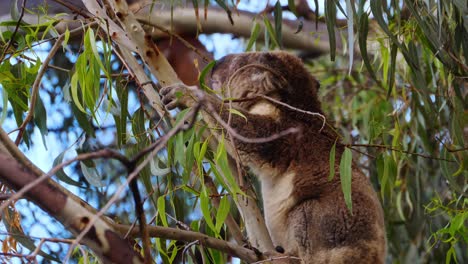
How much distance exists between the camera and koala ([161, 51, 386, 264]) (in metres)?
2.81

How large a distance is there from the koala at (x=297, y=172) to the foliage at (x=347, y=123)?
0.15 metres

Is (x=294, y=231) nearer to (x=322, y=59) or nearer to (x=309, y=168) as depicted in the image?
(x=309, y=168)

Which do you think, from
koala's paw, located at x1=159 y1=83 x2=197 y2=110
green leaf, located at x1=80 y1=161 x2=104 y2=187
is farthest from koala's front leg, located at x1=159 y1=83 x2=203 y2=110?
green leaf, located at x1=80 y1=161 x2=104 y2=187

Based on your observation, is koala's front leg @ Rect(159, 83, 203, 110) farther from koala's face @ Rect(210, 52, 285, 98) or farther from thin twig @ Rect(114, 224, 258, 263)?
koala's face @ Rect(210, 52, 285, 98)

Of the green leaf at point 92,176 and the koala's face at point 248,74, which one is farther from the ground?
the koala's face at point 248,74

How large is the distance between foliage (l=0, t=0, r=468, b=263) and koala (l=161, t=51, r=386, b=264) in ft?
0.48

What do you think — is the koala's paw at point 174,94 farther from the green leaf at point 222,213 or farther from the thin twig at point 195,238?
the thin twig at point 195,238

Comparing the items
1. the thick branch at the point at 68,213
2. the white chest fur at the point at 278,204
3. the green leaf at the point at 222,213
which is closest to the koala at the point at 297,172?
the white chest fur at the point at 278,204

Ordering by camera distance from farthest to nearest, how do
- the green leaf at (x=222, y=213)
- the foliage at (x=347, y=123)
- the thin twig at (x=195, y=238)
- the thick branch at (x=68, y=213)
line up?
the foliage at (x=347, y=123)
the green leaf at (x=222, y=213)
the thin twig at (x=195, y=238)
the thick branch at (x=68, y=213)

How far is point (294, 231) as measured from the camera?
2912 millimetres

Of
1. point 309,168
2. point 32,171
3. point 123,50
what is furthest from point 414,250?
point 32,171

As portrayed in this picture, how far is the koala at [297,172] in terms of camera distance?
281 cm

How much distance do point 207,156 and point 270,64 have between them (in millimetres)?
822

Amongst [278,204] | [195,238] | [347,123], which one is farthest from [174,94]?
[347,123]
